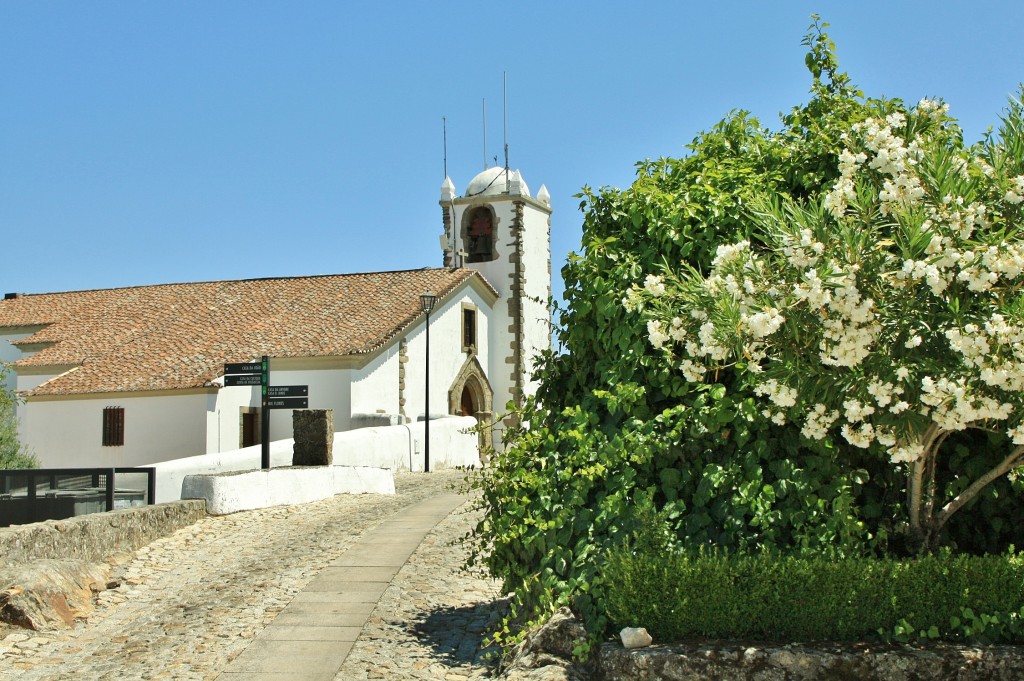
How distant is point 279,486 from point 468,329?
67.2ft

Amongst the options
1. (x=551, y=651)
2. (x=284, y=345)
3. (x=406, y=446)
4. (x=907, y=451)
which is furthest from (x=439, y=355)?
(x=907, y=451)

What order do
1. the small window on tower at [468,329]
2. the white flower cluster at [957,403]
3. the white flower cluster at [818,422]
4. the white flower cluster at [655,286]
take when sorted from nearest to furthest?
the white flower cluster at [957,403]
the white flower cluster at [818,422]
the white flower cluster at [655,286]
the small window on tower at [468,329]

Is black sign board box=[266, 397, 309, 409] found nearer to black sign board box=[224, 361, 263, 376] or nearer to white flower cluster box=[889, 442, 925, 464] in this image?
black sign board box=[224, 361, 263, 376]

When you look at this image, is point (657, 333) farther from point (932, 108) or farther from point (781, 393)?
point (932, 108)

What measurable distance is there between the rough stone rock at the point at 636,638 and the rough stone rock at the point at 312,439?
11.8m

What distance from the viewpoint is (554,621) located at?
24.4 ft

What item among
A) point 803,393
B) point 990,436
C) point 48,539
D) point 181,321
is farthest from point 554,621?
point 181,321

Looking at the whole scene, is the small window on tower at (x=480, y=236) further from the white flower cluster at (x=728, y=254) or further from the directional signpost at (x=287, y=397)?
the white flower cluster at (x=728, y=254)

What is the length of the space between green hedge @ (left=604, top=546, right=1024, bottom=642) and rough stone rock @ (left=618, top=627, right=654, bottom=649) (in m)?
0.11

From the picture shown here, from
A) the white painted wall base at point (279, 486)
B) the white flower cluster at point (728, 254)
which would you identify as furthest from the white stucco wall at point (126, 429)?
the white flower cluster at point (728, 254)

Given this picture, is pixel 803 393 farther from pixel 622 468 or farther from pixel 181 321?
pixel 181 321

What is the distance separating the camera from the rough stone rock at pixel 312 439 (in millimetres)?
18016

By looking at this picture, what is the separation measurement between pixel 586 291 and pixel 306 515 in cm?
780

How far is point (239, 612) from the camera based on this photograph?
9.33 metres
